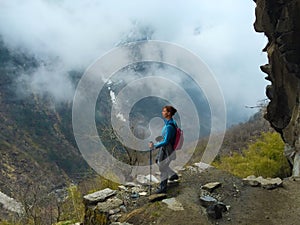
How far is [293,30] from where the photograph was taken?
54.0 ft

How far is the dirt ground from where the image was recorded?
10586 mm

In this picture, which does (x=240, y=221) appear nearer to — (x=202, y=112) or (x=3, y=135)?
(x=202, y=112)

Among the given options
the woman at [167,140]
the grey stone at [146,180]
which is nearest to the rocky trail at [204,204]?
the grey stone at [146,180]

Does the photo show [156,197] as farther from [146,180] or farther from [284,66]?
[284,66]

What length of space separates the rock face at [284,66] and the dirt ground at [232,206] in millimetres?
4742

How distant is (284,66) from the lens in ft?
62.2

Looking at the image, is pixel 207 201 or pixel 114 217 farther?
pixel 114 217

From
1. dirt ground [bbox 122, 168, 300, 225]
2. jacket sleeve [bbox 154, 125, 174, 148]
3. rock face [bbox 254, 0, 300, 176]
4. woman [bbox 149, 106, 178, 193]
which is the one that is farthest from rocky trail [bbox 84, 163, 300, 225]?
rock face [bbox 254, 0, 300, 176]

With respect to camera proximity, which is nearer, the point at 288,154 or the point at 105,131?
the point at 288,154

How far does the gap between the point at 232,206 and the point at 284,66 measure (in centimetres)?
1009

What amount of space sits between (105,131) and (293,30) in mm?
11795

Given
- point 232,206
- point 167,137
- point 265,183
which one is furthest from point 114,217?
point 265,183

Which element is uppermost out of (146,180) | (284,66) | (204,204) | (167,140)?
(284,66)

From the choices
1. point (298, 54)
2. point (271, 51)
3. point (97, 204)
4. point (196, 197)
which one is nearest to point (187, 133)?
point (196, 197)
